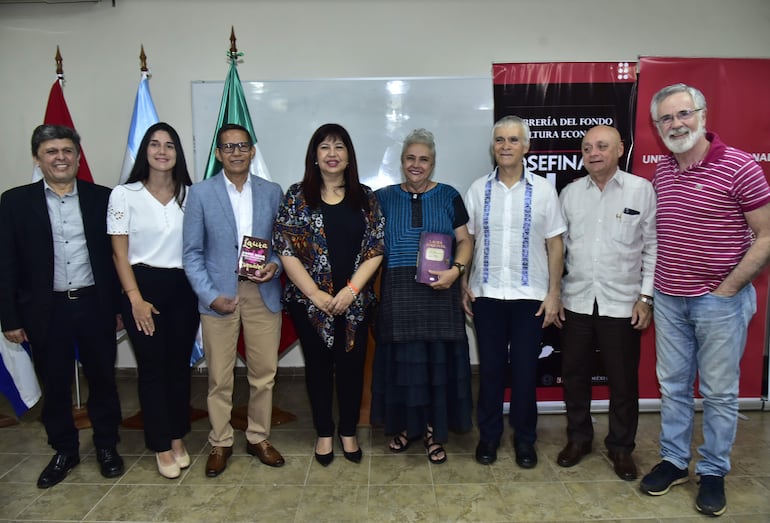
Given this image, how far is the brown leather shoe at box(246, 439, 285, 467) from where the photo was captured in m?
2.57

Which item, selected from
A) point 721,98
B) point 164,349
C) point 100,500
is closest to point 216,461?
point 100,500

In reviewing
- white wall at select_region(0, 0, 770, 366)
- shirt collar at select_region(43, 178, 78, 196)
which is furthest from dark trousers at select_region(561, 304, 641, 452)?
shirt collar at select_region(43, 178, 78, 196)

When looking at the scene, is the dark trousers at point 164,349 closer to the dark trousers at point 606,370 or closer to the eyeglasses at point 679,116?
the dark trousers at point 606,370

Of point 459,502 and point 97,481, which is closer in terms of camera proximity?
point 459,502

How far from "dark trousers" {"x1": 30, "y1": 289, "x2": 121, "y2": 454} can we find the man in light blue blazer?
19.6 inches

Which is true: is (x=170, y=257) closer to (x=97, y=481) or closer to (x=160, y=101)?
(x=97, y=481)

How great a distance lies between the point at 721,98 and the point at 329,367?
2840 mm

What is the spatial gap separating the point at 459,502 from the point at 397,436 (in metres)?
0.60

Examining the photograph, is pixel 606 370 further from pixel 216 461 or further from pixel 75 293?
pixel 75 293

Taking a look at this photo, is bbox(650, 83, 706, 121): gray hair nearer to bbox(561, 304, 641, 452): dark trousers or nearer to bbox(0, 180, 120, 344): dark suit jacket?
bbox(561, 304, 641, 452): dark trousers

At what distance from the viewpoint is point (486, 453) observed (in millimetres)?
2574

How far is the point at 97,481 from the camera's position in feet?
8.06

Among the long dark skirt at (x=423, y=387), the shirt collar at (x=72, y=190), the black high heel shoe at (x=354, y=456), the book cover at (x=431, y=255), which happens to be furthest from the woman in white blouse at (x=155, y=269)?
the book cover at (x=431, y=255)

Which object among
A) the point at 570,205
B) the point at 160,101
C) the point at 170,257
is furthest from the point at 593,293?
the point at 160,101
